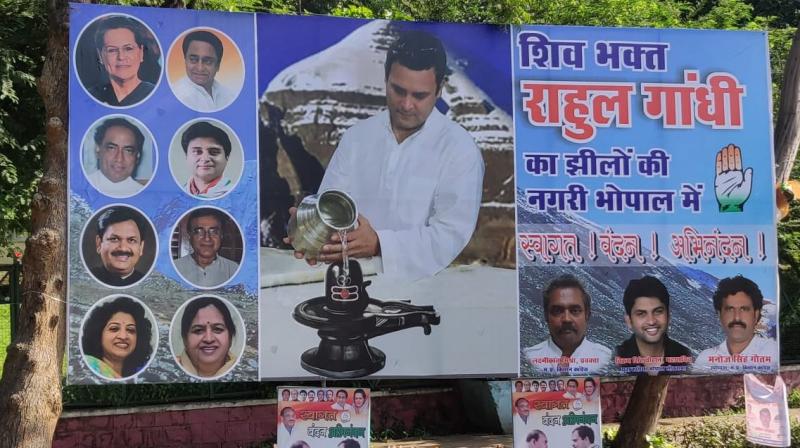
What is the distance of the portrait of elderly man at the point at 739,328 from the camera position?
22.2ft

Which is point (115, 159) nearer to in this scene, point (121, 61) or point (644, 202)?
point (121, 61)

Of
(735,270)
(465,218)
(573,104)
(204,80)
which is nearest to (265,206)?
(204,80)

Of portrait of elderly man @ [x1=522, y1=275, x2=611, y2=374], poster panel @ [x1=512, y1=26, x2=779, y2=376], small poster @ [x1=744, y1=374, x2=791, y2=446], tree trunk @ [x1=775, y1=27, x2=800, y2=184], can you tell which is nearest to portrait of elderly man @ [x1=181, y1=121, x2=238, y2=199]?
poster panel @ [x1=512, y1=26, x2=779, y2=376]

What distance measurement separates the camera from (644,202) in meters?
6.68

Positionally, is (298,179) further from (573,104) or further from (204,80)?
(573,104)

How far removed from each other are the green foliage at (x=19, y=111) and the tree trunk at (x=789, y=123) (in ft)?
24.5

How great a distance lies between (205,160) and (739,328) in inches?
165

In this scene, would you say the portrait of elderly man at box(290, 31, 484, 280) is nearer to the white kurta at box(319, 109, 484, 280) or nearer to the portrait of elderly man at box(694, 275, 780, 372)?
the white kurta at box(319, 109, 484, 280)

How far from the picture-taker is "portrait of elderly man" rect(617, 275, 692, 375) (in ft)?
21.9

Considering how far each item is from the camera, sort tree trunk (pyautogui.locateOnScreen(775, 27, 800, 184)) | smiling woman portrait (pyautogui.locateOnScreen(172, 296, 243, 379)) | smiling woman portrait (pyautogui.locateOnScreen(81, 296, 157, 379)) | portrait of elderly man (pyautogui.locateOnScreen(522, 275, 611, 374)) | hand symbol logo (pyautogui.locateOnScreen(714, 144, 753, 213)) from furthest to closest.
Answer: tree trunk (pyautogui.locateOnScreen(775, 27, 800, 184)) → hand symbol logo (pyautogui.locateOnScreen(714, 144, 753, 213)) → portrait of elderly man (pyautogui.locateOnScreen(522, 275, 611, 374)) → smiling woman portrait (pyautogui.locateOnScreen(172, 296, 243, 379)) → smiling woman portrait (pyautogui.locateOnScreen(81, 296, 157, 379))

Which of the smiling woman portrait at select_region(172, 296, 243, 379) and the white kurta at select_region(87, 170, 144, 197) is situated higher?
the white kurta at select_region(87, 170, 144, 197)

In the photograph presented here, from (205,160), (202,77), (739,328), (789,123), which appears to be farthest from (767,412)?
(202,77)

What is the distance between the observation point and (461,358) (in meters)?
6.44

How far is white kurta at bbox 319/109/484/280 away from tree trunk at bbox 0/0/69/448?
6.50 feet
